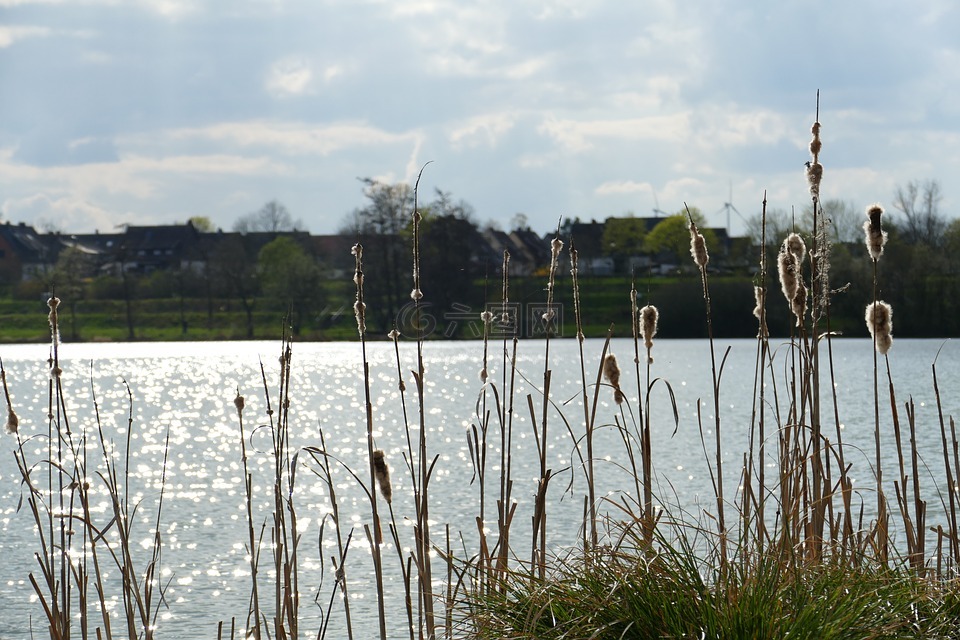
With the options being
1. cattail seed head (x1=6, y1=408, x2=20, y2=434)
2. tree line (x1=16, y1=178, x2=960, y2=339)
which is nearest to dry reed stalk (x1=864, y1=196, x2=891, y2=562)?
cattail seed head (x1=6, y1=408, x2=20, y2=434)

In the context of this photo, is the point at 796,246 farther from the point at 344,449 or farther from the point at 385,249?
the point at 385,249

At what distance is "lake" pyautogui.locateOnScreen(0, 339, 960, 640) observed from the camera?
12.9m

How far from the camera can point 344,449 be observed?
2758 centimetres

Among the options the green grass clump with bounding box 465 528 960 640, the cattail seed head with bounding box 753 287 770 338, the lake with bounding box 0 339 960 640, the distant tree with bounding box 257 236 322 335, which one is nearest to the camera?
the green grass clump with bounding box 465 528 960 640

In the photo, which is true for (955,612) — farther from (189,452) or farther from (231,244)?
(231,244)

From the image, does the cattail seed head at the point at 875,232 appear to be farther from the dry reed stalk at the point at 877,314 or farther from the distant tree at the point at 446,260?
the distant tree at the point at 446,260

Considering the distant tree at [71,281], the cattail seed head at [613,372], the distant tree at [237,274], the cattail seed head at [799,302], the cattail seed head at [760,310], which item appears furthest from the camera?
the distant tree at [237,274]

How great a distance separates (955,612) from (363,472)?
20.9 metres

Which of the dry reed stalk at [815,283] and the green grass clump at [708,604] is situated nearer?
the green grass clump at [708,604]

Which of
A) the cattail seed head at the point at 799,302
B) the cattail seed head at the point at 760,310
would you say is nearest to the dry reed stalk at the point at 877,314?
the cattail seed head at the point at 799,302

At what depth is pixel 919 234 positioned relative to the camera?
252 ft

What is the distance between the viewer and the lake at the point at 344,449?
42.3ft

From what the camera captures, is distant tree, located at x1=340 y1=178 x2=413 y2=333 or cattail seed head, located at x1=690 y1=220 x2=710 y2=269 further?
distant tree, located at x1=340 y1=178 x2=413 y2=333

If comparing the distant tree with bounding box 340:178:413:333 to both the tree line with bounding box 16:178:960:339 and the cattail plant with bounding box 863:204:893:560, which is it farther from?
the cattail plant with bounding box 863:204:893:560
